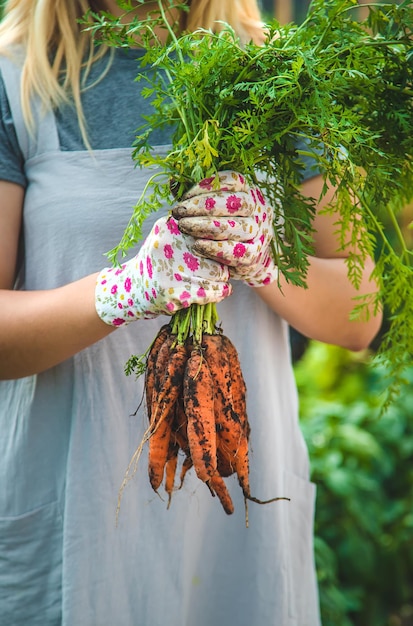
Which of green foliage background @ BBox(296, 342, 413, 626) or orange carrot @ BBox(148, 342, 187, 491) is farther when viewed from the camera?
green foliage background @ BBox(296, 342, 413, 626)

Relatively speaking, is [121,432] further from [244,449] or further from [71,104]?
[71,104]

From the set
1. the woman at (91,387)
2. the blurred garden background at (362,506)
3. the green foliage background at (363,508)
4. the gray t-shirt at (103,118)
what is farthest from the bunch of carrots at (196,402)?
the green foliage background at (363,508)

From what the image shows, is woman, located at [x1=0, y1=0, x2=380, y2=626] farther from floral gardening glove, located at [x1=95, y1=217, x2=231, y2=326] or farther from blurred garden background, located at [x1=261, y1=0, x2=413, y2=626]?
blurred garden background, located at [x1=261, y1=0, x2=413, y2=626]

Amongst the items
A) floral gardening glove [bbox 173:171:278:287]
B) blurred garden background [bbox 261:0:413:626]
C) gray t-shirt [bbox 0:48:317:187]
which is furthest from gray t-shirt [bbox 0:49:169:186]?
blurred garden background [bbox 261:0:413:626]

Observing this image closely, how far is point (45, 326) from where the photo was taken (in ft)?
4.83

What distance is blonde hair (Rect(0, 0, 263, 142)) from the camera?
1596 mm

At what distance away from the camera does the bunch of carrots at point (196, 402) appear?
1345mm

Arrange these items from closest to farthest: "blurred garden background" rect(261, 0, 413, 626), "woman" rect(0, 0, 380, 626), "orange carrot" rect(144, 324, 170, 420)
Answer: "orange carrot" rect(144, 324, 170, 420), "woman" rect(0, 0, 380, 626), "blurred garden background" rect(261, 0, 413, 626)

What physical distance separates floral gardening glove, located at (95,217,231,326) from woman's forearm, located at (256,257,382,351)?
0.85 ft

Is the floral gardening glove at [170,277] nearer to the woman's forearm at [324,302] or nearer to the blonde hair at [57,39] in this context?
the woman's forearm at [324,302]

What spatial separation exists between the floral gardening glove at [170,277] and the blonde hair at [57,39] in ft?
1.30

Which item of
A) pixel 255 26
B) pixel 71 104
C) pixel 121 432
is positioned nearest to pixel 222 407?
pixel 121 432

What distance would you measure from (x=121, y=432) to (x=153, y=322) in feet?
0.85

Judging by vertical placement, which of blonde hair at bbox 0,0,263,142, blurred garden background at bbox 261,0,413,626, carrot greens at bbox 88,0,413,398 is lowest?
blurred garden background at bbox 261,0,413,626
